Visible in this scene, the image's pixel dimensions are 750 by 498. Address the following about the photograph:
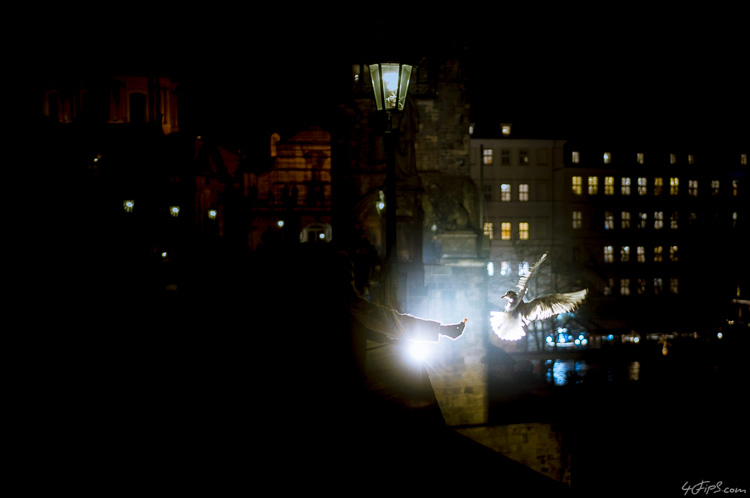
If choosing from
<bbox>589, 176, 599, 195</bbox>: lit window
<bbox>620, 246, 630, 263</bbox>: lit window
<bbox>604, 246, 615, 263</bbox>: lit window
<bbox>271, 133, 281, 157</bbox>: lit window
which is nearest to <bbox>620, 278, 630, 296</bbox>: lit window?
<bbox>620, 246, 630, 263</bbox>: lit window

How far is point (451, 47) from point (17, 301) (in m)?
29.9

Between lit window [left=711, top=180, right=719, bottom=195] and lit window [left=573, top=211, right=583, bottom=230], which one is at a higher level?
lit window [left=711, top=180, right=719, bottom=195]

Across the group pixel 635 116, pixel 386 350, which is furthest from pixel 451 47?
pixel 386 350

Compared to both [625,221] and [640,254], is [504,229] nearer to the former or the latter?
[625,221]

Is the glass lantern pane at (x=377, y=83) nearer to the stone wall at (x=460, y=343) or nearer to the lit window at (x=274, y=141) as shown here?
the stone wall at (x=460, y=343)

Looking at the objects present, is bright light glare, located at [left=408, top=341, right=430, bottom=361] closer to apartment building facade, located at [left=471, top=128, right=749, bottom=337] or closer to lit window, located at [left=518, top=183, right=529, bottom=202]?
apartment building facade, located at [left=471, top=128, right=749, bottom=337]

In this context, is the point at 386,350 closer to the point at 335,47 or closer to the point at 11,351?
the point at 11,351

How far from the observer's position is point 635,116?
155 ft

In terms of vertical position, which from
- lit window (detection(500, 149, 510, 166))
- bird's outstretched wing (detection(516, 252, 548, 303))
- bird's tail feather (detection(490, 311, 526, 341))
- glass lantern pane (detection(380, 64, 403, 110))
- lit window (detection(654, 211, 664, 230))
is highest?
lit window (detection(500, 149, 510, 166))

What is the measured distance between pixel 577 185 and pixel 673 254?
1114 cm

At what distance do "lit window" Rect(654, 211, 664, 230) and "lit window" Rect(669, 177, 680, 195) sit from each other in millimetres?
2136

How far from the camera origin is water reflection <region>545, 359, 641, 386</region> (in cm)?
2939

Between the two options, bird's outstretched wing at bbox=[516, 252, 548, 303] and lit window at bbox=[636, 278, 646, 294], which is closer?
bird's outstretched wing at bbox=[516, 252, 548, 303]

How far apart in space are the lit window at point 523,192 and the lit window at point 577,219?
433 centimetres
